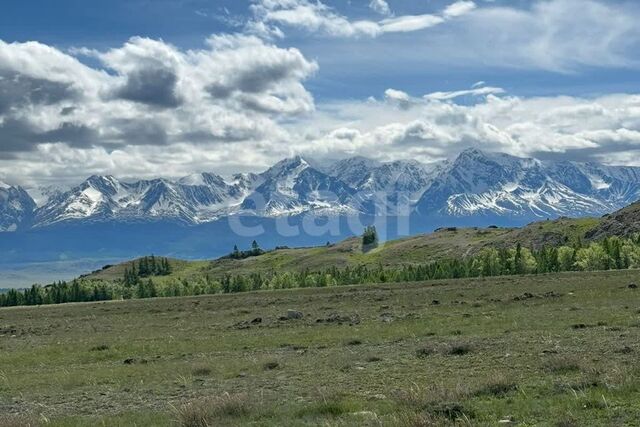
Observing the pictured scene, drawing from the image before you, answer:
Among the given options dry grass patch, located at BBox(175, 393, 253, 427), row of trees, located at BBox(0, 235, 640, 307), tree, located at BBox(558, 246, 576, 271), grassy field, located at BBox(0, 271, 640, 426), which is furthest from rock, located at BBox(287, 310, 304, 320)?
tree, located at BBox(558, 246, 576, 271)

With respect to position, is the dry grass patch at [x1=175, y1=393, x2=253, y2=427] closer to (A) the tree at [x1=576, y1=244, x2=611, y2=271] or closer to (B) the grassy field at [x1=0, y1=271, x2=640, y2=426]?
(B) the grassy field at [x1=0, y1=271, x2=640, y2=426]

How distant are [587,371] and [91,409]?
1569 cm

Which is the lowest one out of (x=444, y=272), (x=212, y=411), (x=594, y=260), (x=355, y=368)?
(x=444, y=272)

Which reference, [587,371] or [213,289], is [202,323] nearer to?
[587,371]

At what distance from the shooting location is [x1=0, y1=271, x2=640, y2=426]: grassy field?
651 inches

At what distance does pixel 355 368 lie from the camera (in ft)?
82.8

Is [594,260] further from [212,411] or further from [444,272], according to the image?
[212,411]

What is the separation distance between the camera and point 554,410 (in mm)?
15297

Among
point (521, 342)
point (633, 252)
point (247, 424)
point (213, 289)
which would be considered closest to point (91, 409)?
point (247, 424)

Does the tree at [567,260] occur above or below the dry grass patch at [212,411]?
below

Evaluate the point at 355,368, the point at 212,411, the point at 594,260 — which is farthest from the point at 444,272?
the point at 212,411

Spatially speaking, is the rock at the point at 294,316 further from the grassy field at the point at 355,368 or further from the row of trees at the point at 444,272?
the row of trees at the point at 444,272

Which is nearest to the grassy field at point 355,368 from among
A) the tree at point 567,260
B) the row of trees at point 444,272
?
the row of trees at point 444,272

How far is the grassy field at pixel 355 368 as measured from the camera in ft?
54.2
